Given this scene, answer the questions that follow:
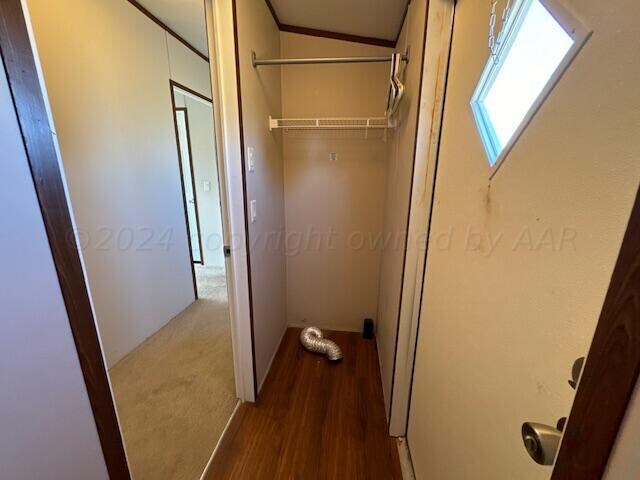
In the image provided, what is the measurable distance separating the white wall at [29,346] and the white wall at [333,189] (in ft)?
6.08

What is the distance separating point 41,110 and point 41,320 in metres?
0.42

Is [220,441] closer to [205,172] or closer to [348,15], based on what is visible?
[348,15]

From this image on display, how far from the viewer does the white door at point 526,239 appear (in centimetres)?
40

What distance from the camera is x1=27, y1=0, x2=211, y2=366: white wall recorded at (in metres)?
1.64

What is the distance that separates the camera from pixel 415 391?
1.37 meters

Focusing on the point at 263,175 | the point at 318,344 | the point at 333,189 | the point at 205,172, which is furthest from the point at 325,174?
the point at 205,172

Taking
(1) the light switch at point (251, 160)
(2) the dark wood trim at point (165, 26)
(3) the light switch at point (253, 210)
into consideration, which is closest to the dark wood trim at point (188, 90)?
(2) the dark wood trim at point (165, 26)

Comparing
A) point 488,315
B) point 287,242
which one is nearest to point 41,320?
point 488,315

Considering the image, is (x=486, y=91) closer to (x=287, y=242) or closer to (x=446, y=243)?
(x=446, y=243)

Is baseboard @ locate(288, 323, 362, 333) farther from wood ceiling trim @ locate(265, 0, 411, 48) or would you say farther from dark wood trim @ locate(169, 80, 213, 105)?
wood ceiling trim @ locate(265, 0, 411, 48)

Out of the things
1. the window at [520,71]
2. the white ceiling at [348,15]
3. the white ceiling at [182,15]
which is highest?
the white ceiling at [182,15]

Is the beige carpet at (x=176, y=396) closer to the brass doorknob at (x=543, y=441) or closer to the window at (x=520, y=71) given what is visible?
the brass doorknob at (x=543, y=441)

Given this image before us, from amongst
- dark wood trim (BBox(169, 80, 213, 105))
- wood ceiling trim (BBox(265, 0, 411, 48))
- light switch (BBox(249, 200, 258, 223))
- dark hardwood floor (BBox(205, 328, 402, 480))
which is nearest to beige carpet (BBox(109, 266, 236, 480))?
dark hardwood floor (BBox(205, 328, 402, 480))

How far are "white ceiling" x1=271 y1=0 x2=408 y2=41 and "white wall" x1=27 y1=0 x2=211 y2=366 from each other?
116cm
